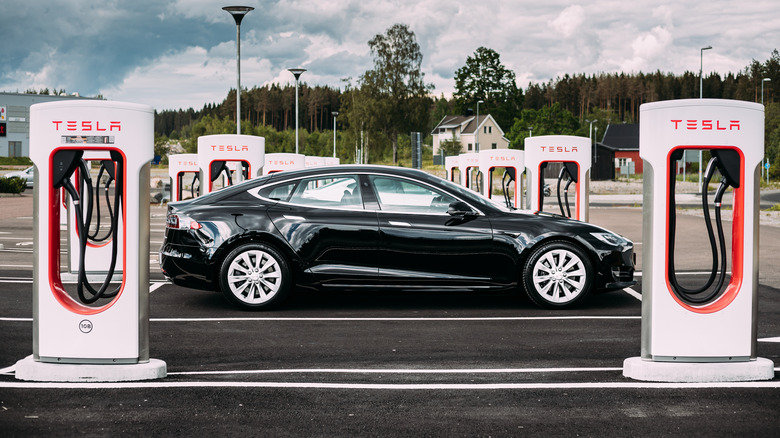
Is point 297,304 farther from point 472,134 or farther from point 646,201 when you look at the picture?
point 472,134

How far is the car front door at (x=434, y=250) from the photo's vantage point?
8.55 m

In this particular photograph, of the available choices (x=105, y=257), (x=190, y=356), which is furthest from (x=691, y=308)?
(x=105, y=257)

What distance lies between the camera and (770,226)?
22.4 m

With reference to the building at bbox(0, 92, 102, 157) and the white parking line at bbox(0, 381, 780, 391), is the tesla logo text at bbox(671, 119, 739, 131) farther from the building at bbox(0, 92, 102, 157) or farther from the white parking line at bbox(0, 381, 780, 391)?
the building at bbox(0, 92, 102, 157)

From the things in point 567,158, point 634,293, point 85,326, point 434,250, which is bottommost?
point 634,293

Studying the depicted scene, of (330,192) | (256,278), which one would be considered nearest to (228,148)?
(330,192)

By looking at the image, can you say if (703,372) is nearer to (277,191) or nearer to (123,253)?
(123,253)

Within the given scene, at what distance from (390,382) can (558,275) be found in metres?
3.55

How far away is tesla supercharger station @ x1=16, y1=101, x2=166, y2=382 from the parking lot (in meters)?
0.17

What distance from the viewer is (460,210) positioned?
28.3ft

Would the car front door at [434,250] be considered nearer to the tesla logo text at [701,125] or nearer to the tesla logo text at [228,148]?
the tesla logo text at [701,125]

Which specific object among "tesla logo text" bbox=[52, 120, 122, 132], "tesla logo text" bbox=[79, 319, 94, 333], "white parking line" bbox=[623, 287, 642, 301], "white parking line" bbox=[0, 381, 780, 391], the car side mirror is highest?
"tesla logo text" bbox=[52, 120, 122, 132]

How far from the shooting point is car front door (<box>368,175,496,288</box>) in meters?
8.55

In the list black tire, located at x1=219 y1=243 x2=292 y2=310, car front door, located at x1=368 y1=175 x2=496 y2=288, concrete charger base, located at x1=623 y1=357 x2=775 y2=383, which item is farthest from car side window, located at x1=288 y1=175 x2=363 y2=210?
concrete charger base, located at x1=623 y1=357 x2=775 y2=383
